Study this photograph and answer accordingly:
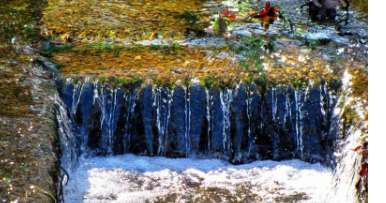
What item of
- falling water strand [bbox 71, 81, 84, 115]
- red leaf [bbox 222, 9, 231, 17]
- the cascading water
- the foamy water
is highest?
red leaf [bbox 222, 9, 231, 17]

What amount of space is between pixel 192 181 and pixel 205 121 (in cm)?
70

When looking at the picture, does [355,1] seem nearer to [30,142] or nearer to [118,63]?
[118,63]

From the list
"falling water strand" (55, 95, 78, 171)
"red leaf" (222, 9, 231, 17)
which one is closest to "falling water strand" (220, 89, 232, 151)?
"falling water strand" (55, 95, 78, 171)

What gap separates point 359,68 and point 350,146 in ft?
3.86

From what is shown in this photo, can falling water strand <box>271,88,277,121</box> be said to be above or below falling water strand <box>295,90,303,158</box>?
above

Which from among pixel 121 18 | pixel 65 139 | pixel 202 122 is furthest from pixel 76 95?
pixel 121 18

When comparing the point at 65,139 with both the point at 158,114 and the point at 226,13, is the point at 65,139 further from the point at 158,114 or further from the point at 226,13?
the point at 226,13

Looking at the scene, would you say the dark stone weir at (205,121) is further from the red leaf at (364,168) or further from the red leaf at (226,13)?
the red leaf at (226,13)

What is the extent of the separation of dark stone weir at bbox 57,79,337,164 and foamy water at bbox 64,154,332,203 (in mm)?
123

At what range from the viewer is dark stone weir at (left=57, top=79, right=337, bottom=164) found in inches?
224

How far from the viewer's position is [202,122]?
18.8 ft

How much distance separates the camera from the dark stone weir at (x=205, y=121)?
5680 millimetres

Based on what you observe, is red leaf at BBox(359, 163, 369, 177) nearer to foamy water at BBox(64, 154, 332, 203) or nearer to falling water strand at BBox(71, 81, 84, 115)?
foamy water at BBox(64, 154, 332, 203)

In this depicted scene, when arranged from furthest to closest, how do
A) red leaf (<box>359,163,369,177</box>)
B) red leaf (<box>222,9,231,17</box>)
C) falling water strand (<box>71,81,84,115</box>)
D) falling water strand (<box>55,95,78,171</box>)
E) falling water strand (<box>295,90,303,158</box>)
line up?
1. red leaf (<box>222,9,231,17</box>)
2. falling water strand (<box>295,90,303,158</box>)
3. falling water strand (<box>71,81,84,115</box>)
4. falling water strand (<box>55,95,78,171</box>)
5. red leaf (<box>359,163,369,177</box>)
